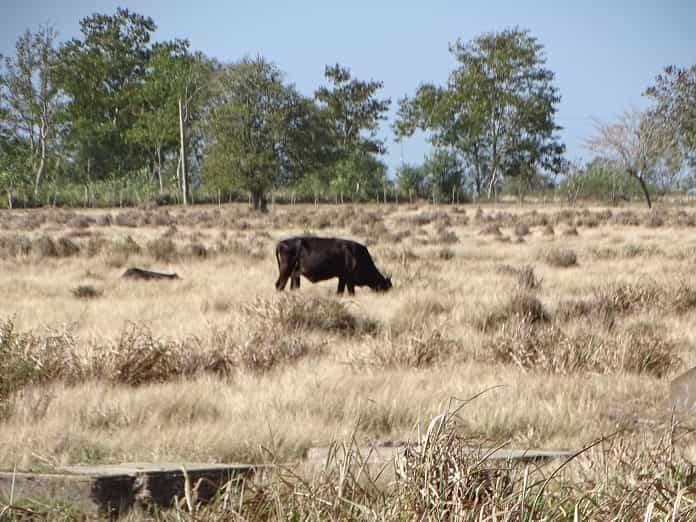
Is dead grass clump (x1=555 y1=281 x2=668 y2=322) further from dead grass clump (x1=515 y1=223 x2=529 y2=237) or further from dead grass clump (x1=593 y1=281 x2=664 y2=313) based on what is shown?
dead grass clump (x1=515 y1=223 x2=529 y2=237)

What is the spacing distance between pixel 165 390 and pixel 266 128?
43603 millimetres

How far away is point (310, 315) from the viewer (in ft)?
29.2

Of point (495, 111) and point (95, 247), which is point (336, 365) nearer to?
point (95, 247)

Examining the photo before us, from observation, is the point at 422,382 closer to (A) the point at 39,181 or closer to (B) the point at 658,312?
(B) the point at 658,312

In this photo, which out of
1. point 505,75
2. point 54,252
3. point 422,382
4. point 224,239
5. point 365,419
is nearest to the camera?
point 365,419

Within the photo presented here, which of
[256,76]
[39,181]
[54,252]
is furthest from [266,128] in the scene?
[54,252]

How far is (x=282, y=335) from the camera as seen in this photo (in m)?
7.98

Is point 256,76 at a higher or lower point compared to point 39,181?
higher

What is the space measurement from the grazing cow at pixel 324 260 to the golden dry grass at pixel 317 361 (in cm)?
43

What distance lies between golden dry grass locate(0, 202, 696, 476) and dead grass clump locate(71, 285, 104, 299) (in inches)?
6.3

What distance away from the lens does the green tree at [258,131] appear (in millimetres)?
47500

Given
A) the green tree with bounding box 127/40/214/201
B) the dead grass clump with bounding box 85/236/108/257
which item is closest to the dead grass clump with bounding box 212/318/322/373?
the dead grass clump with bounding box 85/236/108/257

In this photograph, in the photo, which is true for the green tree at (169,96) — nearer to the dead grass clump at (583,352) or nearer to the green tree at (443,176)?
the green tree at (443,176)

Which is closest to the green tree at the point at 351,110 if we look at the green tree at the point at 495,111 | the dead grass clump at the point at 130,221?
the green tree at the point at 495,111
